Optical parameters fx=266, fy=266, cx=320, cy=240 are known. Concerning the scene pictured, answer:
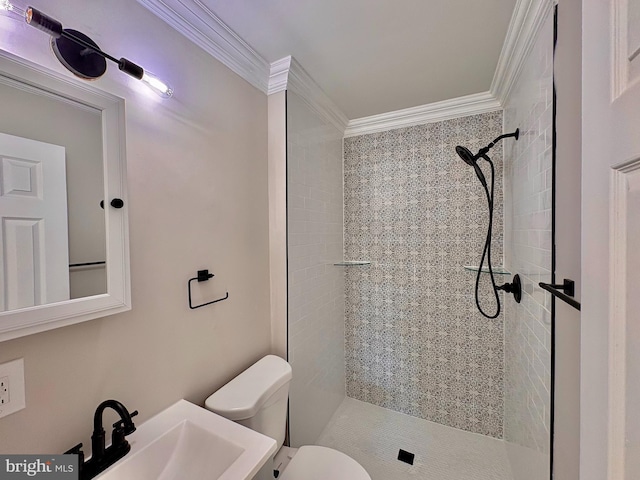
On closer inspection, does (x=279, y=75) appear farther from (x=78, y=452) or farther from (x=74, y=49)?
(x=78, y=452)

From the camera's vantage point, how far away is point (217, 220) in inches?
50.8

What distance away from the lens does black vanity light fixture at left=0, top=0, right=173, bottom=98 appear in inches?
25.7

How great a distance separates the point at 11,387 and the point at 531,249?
1.91m

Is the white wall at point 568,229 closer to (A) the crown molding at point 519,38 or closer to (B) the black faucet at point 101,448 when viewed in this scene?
(A) the crown molding at point 519,38

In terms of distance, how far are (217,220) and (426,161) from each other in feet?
5.45

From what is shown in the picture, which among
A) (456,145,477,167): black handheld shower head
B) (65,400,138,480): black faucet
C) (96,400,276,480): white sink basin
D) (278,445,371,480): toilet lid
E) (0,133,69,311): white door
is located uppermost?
(456,145,477,167): black handheld shower head

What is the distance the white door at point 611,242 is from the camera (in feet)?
1.31

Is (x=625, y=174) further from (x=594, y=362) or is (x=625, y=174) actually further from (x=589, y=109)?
(x=594, y=362)

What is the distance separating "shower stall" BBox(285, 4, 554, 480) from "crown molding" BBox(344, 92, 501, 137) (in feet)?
0.15

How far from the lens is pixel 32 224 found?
0.72m

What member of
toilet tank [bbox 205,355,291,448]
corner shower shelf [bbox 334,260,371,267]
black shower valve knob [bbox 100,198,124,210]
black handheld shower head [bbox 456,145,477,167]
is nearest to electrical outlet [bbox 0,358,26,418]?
black shower valve knob [bbox 100,198,124,210]

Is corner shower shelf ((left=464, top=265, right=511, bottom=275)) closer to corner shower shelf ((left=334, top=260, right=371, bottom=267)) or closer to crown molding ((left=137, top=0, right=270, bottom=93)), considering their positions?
corner shower shelf ((left=334, top=260, right=371, bottom=267))

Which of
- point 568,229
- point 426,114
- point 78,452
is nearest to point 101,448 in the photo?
point 78,452

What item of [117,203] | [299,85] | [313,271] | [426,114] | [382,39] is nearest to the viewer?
[117,203]
